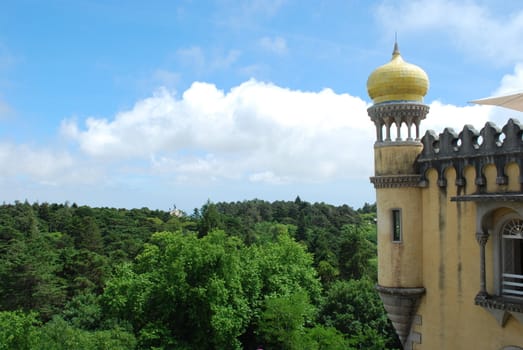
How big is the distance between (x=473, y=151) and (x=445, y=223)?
223cm

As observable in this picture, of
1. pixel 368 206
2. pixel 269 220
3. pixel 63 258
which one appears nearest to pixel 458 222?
pixel 63 258

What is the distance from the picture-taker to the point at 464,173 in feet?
44.8

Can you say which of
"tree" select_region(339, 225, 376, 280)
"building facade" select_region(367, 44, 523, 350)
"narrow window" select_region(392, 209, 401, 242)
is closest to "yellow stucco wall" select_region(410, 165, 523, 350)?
"building facade" select_region(367, 44, 523, 350)

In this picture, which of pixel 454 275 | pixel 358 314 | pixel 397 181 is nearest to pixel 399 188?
pixel 397 181

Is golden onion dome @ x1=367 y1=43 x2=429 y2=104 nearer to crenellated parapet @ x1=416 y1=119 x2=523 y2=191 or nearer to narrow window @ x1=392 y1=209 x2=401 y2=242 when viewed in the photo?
crenellated parapet @ x1=416 y1=119 x2=523 y2=191

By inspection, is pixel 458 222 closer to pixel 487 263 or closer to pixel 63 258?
pixel 487 263

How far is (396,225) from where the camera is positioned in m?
15.4

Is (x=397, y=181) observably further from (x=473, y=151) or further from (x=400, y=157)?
(x=473, y=151)

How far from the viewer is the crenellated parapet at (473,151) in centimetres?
1234

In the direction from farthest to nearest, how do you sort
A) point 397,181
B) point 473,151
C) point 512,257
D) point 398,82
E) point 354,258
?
point 354,258, point 397,181, point 398,82, point 473,151, point 512,257

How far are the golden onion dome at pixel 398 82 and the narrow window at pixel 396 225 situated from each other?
3498 mm

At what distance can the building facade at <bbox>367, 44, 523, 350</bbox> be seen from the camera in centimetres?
1252

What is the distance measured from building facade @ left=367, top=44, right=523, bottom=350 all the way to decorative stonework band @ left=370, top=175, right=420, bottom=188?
3 cm

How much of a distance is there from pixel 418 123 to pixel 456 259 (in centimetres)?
432
